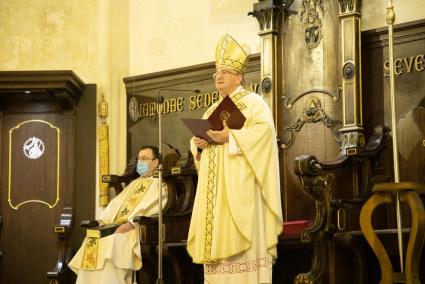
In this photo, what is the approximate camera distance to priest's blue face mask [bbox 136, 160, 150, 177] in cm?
897

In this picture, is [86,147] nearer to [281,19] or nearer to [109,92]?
[109,92]

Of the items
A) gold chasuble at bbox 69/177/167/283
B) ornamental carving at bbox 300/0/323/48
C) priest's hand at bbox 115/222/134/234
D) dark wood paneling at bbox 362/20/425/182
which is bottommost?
gold chasuble at bbox 69/177/167/283

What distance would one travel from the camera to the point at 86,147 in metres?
9.80

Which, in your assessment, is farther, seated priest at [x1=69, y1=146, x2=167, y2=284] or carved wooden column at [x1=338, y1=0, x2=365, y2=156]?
seated priest at [x1=69, y1=146, x2=167, y2=284]

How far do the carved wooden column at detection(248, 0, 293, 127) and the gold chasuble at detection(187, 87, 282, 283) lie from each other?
1809 millimetres

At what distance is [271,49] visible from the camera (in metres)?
8.12

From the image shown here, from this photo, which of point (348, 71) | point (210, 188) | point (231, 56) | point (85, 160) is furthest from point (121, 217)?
point (231, 56)

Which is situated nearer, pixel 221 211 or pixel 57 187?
pixel 221 211

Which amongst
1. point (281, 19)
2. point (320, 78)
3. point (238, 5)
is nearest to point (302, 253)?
point (320, 78)

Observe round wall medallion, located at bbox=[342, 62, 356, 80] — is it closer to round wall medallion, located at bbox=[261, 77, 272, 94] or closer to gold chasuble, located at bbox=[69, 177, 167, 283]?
round wall medallion, located at bbox=[261, 77, 272, 94]

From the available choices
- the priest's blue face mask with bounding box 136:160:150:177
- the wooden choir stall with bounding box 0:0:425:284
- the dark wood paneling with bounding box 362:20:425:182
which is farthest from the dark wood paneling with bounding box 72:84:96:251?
the dark wood paneling with bounding box 362:20:425:182

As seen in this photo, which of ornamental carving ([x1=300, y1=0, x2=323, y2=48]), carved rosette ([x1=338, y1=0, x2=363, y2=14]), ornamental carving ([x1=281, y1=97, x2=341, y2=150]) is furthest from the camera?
ornamental carving ([x1=300, y1=0, x2=323, y2=48])

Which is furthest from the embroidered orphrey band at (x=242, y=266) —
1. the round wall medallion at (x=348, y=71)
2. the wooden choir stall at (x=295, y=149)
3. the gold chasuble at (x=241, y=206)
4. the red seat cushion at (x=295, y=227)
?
the round wall medallion at (x=348, y=71)

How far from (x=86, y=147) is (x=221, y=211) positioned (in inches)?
161
